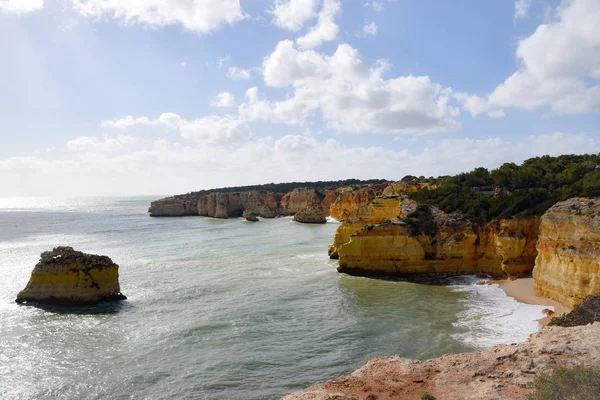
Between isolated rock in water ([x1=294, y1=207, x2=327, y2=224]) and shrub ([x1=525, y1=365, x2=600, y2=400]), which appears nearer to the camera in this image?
shrub ([x1=525, y1=365, x2=600, y2=400])

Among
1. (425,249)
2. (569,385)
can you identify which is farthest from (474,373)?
(425,249)

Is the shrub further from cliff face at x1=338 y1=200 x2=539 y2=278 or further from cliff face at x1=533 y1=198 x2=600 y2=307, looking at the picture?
cliff face at x1=338 y1=200 x2=539 y2=278

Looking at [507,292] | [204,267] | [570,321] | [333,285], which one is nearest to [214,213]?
[204,267]

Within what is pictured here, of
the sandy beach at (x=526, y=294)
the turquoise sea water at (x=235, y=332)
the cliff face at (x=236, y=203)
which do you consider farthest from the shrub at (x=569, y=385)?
the cliff face at (x=236, y=203)

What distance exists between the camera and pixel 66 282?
22078 mm

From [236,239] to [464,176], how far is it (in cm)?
2825

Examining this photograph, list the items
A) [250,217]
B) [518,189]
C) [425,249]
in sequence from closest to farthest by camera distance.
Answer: [425,249]
[518,189]
[250,217]

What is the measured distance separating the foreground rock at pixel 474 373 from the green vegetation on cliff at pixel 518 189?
1733 centimetres

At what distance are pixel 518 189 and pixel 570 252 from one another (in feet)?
44.9

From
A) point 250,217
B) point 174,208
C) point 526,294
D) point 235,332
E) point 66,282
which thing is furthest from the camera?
point 174,208

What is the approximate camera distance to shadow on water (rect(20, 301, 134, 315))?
20.7 metres

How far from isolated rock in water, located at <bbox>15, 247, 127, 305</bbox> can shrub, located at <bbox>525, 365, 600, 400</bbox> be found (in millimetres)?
22117

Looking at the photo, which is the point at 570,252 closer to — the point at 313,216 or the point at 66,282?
the point at 66,282

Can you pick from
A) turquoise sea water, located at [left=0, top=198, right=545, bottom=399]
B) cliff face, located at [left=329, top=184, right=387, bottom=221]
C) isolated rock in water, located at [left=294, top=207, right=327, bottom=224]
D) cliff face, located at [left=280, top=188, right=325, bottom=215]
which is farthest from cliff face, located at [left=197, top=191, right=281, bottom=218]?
turquoise sea water, located at [left=0, top=198, right=545, bottom=399]
